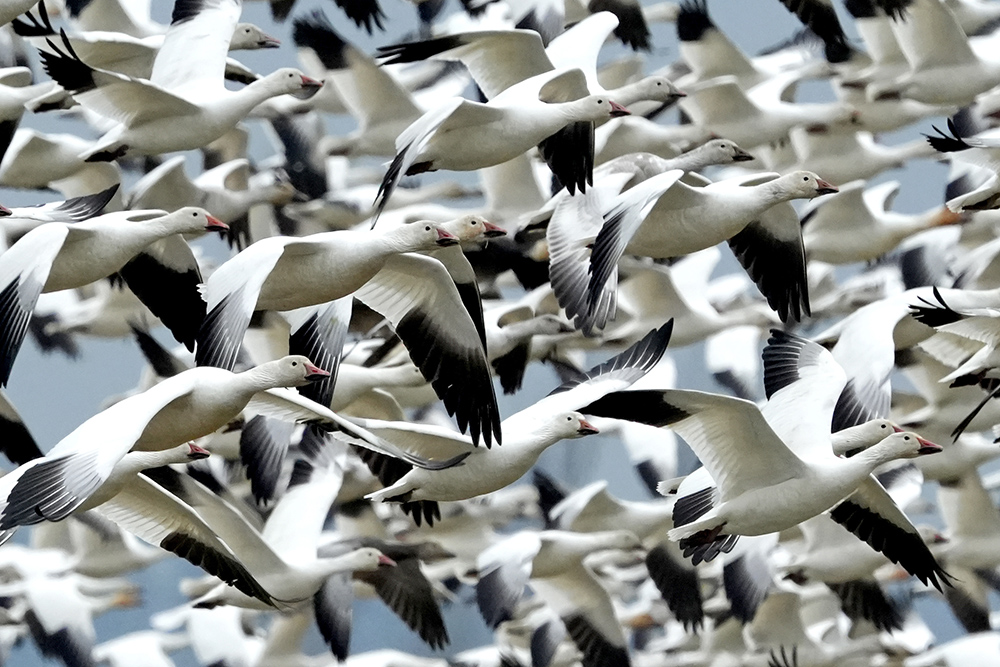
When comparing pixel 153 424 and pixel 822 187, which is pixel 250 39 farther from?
pixel 153 424

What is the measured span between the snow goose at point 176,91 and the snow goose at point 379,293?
46.5 inches

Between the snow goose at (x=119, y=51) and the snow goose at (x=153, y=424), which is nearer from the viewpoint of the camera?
the snow goose at (x=153, y=424)

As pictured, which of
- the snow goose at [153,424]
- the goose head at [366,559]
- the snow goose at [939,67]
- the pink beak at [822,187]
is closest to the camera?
the snow goose at [153,424]

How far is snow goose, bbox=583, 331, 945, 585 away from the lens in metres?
8.07

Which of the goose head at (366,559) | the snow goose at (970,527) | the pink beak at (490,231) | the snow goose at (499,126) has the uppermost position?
the snow goose at (499,126)

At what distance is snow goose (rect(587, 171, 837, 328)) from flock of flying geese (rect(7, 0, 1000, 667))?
0.02 meters

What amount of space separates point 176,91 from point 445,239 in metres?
2.01

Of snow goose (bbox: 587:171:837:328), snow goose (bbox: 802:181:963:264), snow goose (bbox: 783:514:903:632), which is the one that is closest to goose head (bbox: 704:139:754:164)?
snow goose (bbox: 587:171:837:328)

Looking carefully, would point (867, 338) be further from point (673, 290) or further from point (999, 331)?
point (673, 290)

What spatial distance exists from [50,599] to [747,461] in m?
5.96

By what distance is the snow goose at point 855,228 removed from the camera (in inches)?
559

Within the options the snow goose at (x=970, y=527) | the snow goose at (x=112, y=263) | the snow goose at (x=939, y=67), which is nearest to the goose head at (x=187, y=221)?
the snow goose at (x=112, y=263)

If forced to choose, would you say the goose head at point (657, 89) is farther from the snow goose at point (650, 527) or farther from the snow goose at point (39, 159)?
the snow goose at point (39, 159)

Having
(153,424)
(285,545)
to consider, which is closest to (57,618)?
(285,545)
